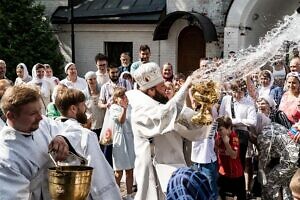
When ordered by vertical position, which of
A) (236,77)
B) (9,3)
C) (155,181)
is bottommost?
(155,181)

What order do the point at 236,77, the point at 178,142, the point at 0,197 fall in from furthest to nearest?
the point at 236,77 → the point at 178,142 → the point at 0,197

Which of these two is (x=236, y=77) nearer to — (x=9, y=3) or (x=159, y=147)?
(x=159, y=147)

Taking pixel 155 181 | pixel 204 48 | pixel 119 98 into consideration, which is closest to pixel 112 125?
pixel 119 98

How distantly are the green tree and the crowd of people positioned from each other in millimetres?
6565

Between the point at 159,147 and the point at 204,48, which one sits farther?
the point at 204,48

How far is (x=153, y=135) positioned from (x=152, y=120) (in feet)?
0.46

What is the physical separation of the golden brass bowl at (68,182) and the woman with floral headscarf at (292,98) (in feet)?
12.9

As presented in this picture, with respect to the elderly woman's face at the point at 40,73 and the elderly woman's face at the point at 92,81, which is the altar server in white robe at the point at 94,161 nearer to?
the elderly woman's face at the point at 92,81

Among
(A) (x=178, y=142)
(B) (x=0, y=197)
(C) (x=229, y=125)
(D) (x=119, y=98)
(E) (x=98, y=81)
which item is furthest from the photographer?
(E) (x=98, y=81)

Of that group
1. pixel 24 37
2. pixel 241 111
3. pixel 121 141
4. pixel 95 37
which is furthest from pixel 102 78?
pixel 95 37

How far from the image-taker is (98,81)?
9.43 m

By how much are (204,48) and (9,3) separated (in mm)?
5887

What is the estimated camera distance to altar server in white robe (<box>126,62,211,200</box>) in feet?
15.6

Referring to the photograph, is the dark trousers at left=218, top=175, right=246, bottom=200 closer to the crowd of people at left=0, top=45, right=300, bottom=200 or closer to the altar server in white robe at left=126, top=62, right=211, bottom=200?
the crowd of people at left=0, top=45, right=300, bottom=200
